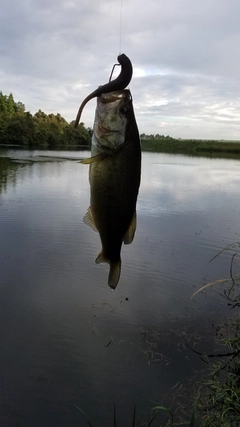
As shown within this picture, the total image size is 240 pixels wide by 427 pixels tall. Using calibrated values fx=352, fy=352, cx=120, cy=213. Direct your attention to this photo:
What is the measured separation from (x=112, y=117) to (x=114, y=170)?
0.93ft

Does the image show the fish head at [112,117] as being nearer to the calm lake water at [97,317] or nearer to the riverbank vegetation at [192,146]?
the calm lake water at [97,317]

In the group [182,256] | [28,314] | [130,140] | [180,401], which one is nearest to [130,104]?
[130,140]

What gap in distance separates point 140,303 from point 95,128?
7.04 meters

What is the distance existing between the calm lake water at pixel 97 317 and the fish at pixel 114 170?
4.21 meters

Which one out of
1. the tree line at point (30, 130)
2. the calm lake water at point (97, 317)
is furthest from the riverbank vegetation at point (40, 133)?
the calm lake water at point (97, 317)

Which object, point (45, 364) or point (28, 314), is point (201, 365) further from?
point (28, 314)

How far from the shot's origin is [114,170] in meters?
1.95

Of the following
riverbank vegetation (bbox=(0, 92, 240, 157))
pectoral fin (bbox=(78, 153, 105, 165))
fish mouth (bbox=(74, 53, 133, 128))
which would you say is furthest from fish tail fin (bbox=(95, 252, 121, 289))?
riverbank vegetation (bbox=(0, 92, 240, 157))

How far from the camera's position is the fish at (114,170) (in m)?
1.88

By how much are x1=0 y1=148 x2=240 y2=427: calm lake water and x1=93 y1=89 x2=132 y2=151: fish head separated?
15.4 feet

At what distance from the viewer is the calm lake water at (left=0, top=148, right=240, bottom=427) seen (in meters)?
5.54

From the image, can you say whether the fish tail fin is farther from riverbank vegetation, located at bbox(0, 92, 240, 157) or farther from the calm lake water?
riverbank vegetation, located at bbox(0, 92, 240, 157)

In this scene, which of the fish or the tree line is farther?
the tree line

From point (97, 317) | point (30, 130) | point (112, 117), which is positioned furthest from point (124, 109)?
point (30, 130)
